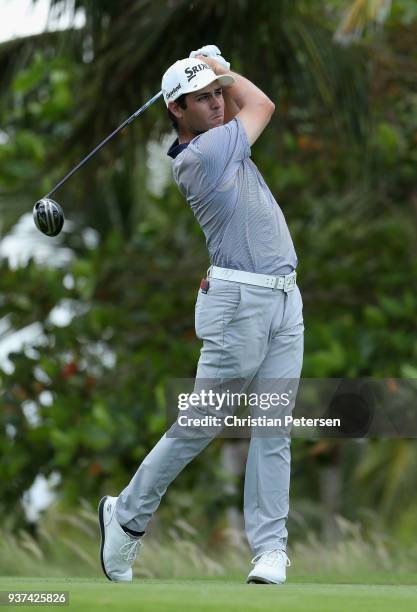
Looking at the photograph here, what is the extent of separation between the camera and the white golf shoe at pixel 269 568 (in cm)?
553

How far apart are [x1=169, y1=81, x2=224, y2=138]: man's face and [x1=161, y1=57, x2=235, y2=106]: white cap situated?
0.05 metres

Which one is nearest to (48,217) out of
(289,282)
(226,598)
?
(289,282)

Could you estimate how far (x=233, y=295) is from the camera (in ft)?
17.9

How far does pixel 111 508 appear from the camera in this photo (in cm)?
571

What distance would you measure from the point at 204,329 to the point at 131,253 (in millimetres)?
7075

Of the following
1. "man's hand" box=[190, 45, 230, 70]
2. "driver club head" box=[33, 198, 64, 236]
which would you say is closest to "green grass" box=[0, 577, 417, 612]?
"driver club head" box=[33, 198, 64, 236]

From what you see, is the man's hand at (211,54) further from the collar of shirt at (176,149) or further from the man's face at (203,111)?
the collar of shirt at (176,149)

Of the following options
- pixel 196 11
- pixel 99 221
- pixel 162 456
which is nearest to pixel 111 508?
pixel 162 456

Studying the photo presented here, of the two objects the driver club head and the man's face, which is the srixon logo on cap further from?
the driver club head

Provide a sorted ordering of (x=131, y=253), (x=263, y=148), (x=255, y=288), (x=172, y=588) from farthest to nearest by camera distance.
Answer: (x=131, y=253) < (x=263, y=148) < (x=255, y=288) < (x=172, y=588)

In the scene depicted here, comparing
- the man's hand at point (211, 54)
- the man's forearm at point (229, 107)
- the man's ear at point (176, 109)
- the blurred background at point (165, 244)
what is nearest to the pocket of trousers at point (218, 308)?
the man's ear at point (176, 109)

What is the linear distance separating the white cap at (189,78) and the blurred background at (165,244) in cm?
412

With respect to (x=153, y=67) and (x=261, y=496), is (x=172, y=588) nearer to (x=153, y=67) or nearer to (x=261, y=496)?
(x=261, y=496)

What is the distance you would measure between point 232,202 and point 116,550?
1.38m
